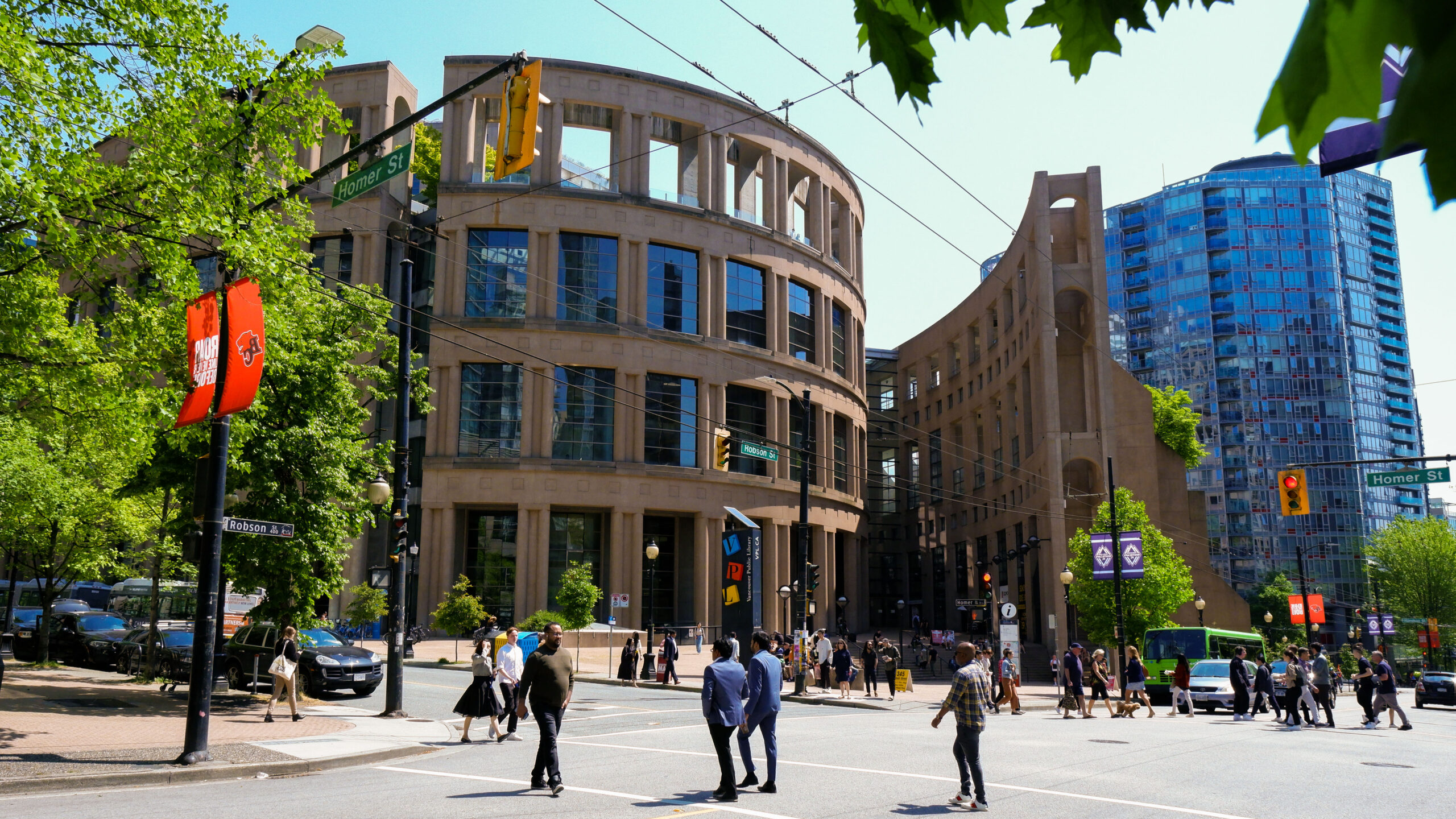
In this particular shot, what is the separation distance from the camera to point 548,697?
1112 centimetres

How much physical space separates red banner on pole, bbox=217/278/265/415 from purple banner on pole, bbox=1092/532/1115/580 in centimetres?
3082

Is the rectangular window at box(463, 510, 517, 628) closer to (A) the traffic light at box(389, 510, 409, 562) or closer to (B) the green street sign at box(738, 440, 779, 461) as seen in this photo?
(B) the green street sign at box(738, 440, 779, 461)

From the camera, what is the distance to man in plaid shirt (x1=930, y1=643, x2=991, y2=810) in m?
10.4

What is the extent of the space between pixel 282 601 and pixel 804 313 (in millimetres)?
41829

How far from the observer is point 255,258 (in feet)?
45.8

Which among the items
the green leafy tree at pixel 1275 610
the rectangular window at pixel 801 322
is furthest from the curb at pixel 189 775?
Result: the green leafy tree at pixel 1275 610

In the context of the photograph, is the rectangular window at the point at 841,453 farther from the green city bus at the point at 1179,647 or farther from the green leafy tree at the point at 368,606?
the green leafy tree at the point at 368,606

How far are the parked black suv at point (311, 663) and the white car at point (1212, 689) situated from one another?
2154cm

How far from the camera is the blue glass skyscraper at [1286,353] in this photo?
110m

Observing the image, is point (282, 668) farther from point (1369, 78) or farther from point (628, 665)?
point (1369, 78)

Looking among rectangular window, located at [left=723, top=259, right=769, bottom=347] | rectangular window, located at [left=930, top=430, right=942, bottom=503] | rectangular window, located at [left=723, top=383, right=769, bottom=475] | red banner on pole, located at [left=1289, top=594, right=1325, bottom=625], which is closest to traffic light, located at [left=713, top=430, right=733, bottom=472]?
rectangular window, located at [left=723, top=383, right=769, bottom=475]

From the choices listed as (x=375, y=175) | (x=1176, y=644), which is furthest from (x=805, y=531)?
(x=375, y=175)

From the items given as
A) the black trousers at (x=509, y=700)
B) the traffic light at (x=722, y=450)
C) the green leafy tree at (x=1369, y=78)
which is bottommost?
the black trousers at (x=509, y=700)

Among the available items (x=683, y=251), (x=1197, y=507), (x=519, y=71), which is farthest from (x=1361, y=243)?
(x=519, y=71)
